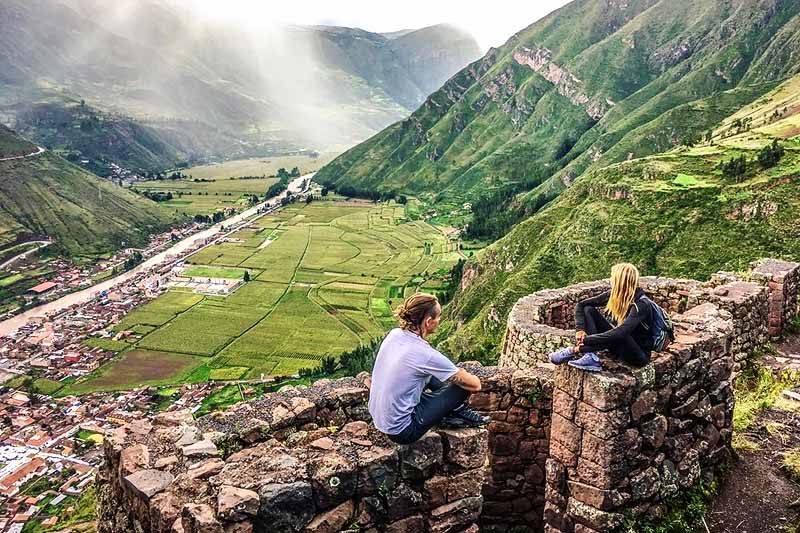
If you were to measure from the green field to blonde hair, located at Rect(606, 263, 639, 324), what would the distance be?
78.1 meters

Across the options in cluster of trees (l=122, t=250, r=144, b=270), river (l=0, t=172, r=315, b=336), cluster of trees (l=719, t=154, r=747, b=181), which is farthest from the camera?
cluster of trees (l=122, t=250, r=144, b=270)

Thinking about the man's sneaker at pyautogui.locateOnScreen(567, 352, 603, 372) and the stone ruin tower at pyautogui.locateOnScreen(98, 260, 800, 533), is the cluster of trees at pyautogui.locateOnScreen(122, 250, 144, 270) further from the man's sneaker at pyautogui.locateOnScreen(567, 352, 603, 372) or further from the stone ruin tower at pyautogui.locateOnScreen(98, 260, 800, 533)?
the man's sneaker at pyautogui.locateOnScreen(567, 352, 603, 372)

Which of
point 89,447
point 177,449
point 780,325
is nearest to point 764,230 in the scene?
point 780,325

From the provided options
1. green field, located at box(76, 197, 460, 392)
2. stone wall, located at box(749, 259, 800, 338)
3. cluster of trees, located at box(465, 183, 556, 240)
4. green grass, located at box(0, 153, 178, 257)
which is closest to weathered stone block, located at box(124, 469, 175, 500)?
stone wall, located at box(749, 259, 800, 338)

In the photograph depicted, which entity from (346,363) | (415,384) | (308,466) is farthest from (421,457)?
(346,363)

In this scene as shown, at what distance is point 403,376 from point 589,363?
117 inches

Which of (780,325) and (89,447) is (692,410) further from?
(89,447)

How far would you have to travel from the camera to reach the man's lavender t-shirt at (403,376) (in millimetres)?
7363

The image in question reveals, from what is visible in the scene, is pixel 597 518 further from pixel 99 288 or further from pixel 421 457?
pixel 99 288

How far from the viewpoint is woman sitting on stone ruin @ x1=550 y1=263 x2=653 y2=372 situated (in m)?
8.34

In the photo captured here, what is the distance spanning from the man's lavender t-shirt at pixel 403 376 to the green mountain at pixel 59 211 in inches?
6933

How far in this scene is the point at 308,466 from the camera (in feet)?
22.9

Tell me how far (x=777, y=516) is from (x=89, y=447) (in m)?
69.3

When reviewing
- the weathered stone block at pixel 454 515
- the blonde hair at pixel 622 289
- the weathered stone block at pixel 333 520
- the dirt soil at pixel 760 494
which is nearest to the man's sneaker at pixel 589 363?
the blonde hair at pixel 622 289
